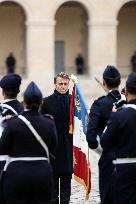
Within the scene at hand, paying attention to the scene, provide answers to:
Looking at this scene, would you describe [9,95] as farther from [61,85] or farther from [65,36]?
[65,36]

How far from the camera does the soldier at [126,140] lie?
8.76m

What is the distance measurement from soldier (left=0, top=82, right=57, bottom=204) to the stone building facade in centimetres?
2851

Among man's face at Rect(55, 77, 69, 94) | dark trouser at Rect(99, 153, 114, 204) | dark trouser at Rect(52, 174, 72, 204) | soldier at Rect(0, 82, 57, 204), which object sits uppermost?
man's face at Rect(55, 77, 69, 94)

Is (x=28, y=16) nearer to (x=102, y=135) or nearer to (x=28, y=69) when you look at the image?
(x=28, y=69)

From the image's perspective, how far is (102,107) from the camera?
31.8ft

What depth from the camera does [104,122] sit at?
970 centimetres

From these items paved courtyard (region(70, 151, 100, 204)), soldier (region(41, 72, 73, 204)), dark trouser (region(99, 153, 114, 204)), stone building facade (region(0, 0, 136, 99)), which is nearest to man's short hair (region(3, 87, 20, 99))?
dark trouser (region(99, 153, 114, 204))

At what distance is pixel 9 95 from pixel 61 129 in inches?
80.0

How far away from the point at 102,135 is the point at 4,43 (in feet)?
102

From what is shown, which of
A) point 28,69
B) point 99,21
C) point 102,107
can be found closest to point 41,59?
point 28,69

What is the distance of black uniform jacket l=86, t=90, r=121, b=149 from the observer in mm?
9531

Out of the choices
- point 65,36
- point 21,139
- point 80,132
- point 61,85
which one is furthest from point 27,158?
point 65,36

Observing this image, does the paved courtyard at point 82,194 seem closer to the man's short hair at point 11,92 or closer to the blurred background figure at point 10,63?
the man's short hair at point 11,92

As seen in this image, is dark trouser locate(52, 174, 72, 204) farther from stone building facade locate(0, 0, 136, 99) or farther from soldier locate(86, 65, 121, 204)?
stone building facade locate(0, 0, 136, 99)
